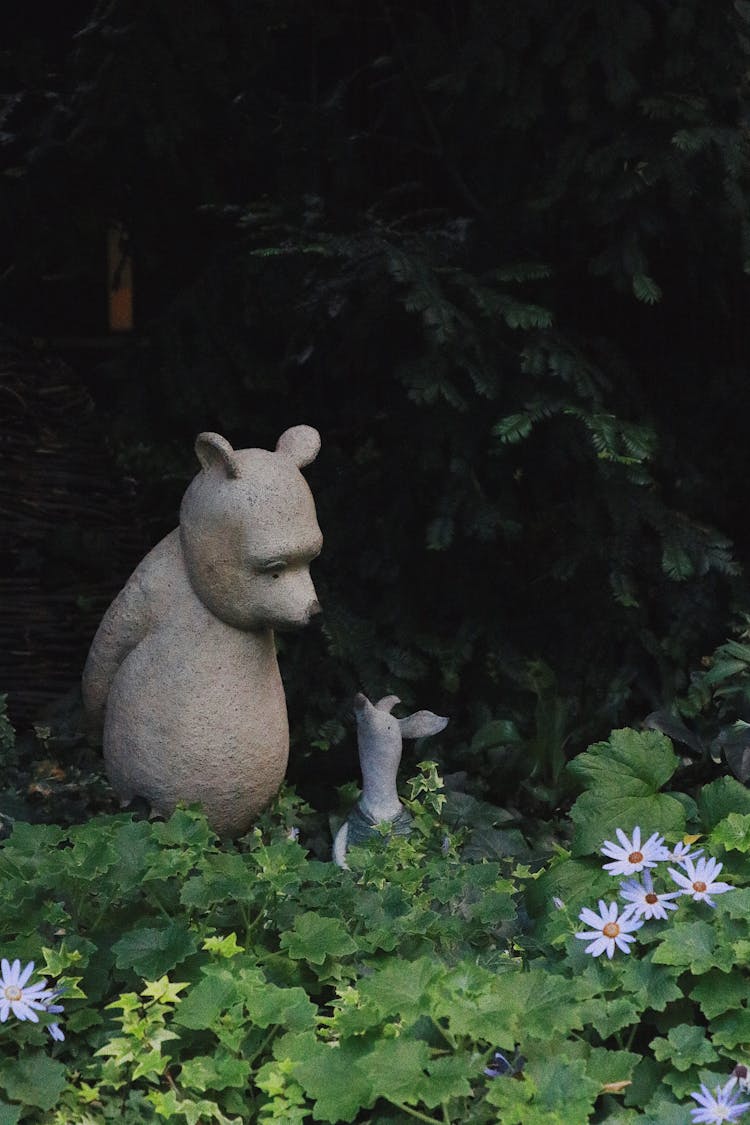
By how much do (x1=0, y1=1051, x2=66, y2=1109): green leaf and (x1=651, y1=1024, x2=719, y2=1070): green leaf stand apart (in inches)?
36.0

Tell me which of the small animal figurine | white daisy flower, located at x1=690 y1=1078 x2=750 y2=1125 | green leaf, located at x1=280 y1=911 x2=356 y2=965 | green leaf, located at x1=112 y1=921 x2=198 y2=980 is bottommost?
the small animal figurine

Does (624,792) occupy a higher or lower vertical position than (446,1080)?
lower

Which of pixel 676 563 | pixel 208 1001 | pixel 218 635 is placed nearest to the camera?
pixel 208 1001

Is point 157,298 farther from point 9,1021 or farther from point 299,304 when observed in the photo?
→ point 9,1021

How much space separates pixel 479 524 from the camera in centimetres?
408

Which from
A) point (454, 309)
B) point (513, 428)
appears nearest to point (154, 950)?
point (513, 428)

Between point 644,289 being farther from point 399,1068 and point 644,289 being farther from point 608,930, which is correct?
point 399,1068

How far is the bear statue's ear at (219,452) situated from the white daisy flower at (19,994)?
50.0 inches

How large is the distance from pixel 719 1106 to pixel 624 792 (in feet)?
2.96

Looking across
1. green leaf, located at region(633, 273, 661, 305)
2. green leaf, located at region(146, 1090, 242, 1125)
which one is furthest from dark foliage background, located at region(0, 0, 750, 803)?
green leaf, located at region(146, 1090, 242, 1125)

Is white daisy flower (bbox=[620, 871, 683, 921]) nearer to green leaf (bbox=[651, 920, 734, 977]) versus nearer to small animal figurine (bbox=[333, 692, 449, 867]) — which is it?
green leaf (bbox=[651, 920, 734, 977])

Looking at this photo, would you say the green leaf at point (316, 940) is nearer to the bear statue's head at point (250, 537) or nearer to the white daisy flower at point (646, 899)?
the white daisy flower at point (646, 899)

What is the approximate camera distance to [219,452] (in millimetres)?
3029

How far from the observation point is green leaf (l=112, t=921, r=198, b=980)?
7.09 feet
